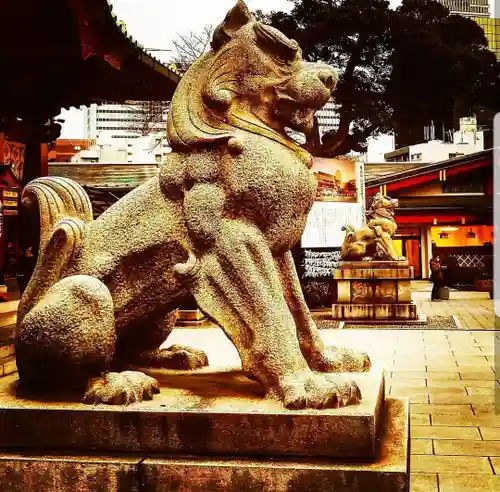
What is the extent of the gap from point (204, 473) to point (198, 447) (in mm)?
104

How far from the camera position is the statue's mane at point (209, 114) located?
8.73 ft

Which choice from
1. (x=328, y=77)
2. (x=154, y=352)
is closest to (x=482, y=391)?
(x=154, y=352)

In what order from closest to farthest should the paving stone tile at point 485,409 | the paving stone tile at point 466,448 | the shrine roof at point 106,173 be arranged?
the paving stone tile at point 466,448
the paving stone tile at point 485,409
the shrine roof at point 106,173

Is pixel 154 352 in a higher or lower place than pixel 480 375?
higher

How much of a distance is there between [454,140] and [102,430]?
23719 millimetres

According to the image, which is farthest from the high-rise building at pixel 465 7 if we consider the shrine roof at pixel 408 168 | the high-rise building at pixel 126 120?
the high-rise building at pixel 126 120

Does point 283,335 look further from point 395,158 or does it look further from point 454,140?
point 395,158

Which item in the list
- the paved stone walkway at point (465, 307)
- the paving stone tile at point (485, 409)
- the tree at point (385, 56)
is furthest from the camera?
the tree at point (385, 56)

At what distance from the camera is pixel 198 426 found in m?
2.36

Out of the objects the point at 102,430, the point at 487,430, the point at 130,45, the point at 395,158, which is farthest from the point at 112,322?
the point at 395,158

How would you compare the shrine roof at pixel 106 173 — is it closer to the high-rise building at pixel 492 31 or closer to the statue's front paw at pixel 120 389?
the high-rise building at pixel 492 31

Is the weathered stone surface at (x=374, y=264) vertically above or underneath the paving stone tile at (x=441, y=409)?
above

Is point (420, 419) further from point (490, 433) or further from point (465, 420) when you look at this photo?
point (490, 433)

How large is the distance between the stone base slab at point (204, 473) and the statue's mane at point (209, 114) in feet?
3.99
